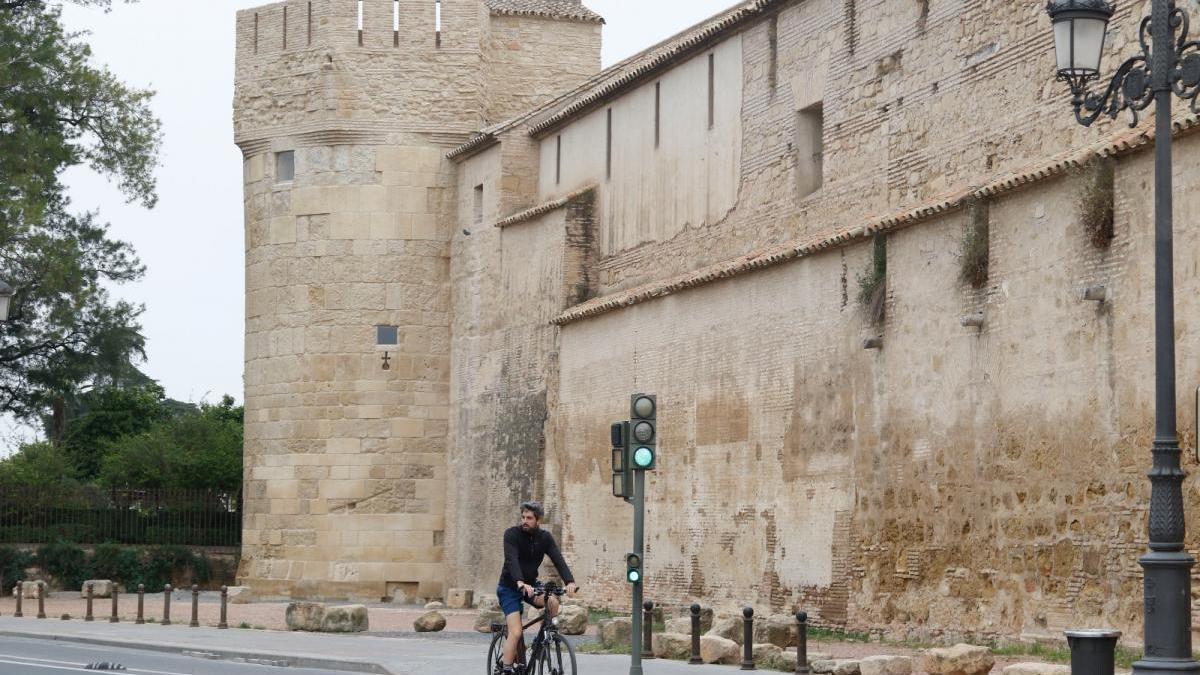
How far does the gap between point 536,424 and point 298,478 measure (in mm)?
5216

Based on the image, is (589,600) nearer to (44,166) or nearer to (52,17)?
(44,166)

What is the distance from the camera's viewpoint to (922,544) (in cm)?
1967

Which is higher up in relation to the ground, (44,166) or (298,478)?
(44,166)

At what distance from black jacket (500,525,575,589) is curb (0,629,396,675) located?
3.48 metres

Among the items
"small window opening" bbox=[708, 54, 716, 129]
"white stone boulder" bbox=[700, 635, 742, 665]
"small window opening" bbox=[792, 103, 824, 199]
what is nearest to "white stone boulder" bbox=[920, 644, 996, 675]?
"white stone boulder" bbox=[700, 635, 742, 665]

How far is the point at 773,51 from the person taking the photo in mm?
24625

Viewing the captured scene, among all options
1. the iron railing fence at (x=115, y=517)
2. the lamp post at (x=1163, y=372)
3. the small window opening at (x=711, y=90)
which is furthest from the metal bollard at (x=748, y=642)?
the iron railing fence at (x=115, y=517)

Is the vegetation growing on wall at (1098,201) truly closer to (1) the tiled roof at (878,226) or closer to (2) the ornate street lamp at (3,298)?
(1) the tiled roof at (878,226)

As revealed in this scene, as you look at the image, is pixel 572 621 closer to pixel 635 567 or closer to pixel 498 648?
pixel 635 567

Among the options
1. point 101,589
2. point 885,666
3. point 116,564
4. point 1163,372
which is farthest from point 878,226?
point 116,564

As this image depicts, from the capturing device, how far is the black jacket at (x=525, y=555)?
14.1m

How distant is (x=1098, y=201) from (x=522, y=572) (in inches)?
242

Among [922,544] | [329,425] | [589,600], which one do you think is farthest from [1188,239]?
[329,425]

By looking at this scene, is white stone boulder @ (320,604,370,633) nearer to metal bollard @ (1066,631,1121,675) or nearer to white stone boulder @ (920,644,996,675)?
white stone boulder @ (920,644,996,675)
